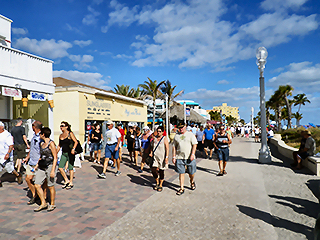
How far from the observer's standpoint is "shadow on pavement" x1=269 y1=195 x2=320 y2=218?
4430 mm

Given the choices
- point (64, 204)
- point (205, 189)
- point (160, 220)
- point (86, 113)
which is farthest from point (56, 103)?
point (160, 220)

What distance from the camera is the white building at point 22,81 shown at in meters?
8.70

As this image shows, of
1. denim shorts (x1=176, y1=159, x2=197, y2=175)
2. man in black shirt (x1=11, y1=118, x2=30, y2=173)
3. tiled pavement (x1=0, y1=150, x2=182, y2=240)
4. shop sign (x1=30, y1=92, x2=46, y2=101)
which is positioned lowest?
tiled pavement (x1=0, y1=150, x2=182, y2=240)

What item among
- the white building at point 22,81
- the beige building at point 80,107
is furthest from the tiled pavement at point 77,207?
the beige building at point 80,107

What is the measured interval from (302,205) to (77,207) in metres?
4.50

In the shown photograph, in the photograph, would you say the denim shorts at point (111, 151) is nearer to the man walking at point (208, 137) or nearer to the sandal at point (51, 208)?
the sandal at point (51, 208)

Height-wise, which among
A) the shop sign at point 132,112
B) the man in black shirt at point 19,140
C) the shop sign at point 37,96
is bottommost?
the man in black shirt at point 19,140

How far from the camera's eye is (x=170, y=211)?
4539mm

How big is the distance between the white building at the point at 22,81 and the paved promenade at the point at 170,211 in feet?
13.6

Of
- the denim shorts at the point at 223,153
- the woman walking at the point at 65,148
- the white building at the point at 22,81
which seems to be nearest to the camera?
the woman walking at the point at 65,148

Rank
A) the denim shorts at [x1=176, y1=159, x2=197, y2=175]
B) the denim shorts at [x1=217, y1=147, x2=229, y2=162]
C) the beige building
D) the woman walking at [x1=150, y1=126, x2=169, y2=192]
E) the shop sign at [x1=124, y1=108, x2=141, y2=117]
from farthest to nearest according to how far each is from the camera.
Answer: the shop sign at [x1=124, y1=108, x2=141, y2=117], the beige building, the denim shorts at [x1=217, y1=147, x2=229, y2=162], the woman walking at [x1=150, y1=126, x2=169, y2=192], the denim shorts at [x1=176, y1=159, x2=197, y2=175]

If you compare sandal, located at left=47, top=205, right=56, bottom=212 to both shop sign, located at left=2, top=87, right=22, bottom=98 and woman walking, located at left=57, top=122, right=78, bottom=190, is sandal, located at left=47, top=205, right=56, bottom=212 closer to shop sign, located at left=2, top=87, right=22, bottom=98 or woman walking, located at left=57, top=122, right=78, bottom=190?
woman walking, located at left=57, top=122, right=78, bottom=190

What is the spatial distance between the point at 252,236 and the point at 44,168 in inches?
148

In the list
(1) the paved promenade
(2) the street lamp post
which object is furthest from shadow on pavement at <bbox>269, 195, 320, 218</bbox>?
(2) the street lamp post
